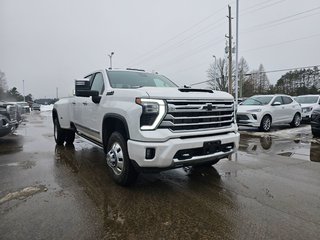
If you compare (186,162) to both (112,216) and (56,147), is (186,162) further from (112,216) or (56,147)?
(56,147)

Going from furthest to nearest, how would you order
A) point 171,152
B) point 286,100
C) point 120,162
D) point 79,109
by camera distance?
1. point 286,100
2. point 79,109
3. point 120,162
4. point 171,152

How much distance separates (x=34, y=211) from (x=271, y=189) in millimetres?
3407

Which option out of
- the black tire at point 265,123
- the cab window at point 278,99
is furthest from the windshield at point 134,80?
the cab window at point 278,99

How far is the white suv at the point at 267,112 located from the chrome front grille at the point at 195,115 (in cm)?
755

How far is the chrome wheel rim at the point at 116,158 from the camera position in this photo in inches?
170

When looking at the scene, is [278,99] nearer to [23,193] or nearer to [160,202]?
[160,202]

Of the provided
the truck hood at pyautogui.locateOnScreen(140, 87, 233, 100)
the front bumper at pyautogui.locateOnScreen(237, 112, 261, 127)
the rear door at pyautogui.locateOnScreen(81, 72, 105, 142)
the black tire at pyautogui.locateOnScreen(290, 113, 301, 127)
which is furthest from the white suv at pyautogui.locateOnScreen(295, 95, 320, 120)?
the rear door at pyautogui.locateOnScreen(81, 72, 105, 142)

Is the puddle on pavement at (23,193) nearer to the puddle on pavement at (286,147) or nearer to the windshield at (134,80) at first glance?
the windshield at (134,80)

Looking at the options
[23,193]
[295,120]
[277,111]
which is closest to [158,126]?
[23,193]

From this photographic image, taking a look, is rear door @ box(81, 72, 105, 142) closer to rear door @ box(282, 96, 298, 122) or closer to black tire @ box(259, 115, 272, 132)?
black tire @ box(259, 115, 272, 132)

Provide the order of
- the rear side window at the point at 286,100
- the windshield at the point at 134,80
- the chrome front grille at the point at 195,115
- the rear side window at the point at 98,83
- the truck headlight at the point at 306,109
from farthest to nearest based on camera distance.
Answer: the truck headlight at the point at 306,109, the rear side window at the point at 286,100, the rear side window at the point at 98,83, the windshield at the point at 134,80, the chrome front grille at the point at 195,115

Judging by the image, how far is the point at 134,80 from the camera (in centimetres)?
548

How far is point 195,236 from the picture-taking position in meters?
2.91

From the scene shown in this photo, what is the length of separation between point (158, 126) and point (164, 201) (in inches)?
40.9
